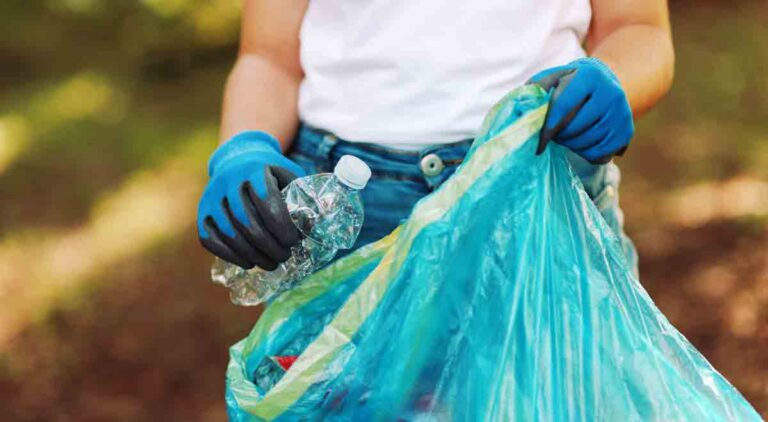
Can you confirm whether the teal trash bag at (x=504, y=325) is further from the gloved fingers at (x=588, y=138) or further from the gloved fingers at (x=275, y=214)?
the gloved fingers at (x=275, y=214)

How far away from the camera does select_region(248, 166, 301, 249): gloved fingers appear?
1333mm

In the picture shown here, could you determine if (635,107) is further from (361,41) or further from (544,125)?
(361,41)

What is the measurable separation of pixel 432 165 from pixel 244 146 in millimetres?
275

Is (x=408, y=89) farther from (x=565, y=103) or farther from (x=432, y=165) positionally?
(x=565, y=103)

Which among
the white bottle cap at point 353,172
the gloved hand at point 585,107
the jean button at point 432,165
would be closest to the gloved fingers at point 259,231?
the white bottle cap at point 353,172

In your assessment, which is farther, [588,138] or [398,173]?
[398,173]

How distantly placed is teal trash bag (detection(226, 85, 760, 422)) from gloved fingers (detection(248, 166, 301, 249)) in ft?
0.44

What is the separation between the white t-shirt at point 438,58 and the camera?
55.3 inches

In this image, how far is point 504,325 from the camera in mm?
1220

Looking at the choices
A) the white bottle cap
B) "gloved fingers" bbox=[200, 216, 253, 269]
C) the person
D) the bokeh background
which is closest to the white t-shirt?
the person

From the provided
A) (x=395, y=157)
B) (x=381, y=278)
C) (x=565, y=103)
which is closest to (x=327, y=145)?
(x=395, y=157)

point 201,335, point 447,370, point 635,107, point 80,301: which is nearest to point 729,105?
point 201,335

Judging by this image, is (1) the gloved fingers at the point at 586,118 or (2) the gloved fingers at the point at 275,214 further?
(2) the gloved fingers at the point at 275,214

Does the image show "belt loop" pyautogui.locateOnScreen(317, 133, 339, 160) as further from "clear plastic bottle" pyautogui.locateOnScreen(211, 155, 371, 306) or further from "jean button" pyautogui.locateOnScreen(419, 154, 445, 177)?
"jean button" pyautogui.locateOnScreen(419, 154, 445, 177)
